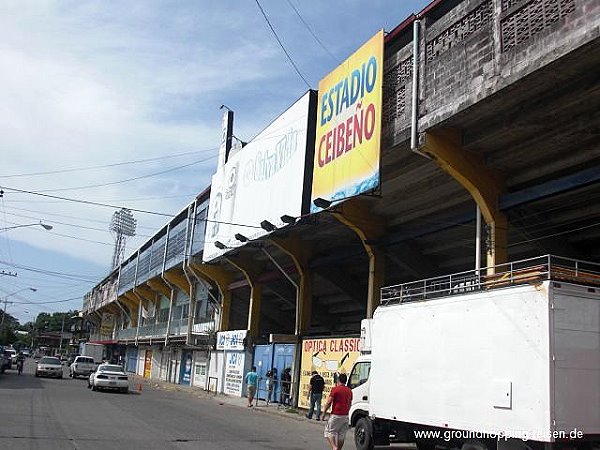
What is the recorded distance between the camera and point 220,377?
122ft

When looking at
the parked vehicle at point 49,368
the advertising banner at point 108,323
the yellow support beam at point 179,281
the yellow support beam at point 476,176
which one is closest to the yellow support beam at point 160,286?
the yellow support beam at point 179,281

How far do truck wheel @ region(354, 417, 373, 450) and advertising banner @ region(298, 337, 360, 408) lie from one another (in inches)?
342

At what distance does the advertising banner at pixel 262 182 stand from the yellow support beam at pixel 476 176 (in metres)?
7.77

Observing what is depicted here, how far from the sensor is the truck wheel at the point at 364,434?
1298 cm

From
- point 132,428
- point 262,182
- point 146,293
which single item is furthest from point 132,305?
point 132,428

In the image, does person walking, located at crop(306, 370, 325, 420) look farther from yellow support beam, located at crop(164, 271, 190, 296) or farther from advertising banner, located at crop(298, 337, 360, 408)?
yellow support beam, located at crop(164, 271, 190, 296)

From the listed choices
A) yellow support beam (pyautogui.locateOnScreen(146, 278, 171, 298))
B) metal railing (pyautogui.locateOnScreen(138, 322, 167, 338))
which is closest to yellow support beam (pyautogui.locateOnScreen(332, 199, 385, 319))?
metal railing (pyautogui.locateOnScreen(138, 322, 167, 338))

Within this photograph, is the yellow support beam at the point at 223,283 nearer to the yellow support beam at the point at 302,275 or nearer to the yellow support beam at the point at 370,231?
the yellow support beam at the point at 302,275

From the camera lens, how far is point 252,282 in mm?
35594

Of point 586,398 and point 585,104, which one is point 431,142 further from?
point 586,398

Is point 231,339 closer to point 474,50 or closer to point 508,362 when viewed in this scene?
point 474,50

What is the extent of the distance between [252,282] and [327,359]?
11.3 metres

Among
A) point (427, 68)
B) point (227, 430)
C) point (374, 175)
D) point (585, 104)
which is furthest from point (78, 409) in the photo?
point (585, 104)

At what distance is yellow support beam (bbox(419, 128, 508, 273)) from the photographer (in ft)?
54.6
